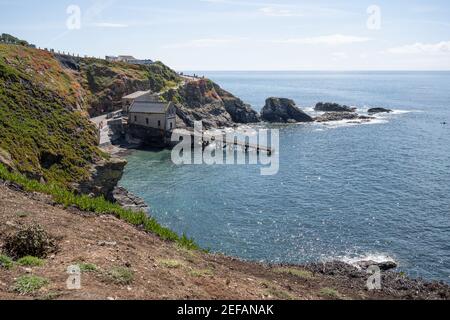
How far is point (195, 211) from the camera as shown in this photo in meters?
48.1

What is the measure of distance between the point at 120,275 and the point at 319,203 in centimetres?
3968

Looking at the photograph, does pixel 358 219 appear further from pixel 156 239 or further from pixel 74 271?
pixel 74 271

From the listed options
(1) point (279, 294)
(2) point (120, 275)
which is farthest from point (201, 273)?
(2) point (120, 275)

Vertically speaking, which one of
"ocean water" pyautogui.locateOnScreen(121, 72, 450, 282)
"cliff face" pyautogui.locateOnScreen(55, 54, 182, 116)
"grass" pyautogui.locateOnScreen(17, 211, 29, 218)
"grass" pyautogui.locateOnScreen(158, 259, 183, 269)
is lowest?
"ocean water" pyautogui.locateOnScreen(121, 72, 450, 282)

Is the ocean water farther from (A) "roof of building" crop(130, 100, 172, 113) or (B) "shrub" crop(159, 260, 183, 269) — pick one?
(B) "shrub" crop(159, 260, 183, 269)

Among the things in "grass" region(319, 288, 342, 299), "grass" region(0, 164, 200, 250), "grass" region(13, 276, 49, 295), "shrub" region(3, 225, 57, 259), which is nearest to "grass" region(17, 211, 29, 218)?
"shrub" region(3, 225, 57, 259)

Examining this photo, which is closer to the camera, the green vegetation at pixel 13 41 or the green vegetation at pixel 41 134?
the green vegetation at pixel 41 134

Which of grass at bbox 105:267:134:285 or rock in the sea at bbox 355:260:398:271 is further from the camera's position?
rock in the sea at bbox 355:260:398:271

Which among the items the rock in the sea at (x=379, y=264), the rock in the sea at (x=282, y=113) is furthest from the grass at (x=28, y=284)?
the rock in the sea at (x=282, y=113)

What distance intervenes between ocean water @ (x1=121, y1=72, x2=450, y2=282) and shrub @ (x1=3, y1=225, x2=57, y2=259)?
23471 millimetres

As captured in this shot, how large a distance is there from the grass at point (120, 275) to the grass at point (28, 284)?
6.79ft

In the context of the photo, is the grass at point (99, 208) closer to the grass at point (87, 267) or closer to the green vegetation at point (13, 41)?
the grass at point (87, 267)

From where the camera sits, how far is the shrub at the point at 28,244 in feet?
51.3

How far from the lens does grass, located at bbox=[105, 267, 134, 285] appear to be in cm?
1414
